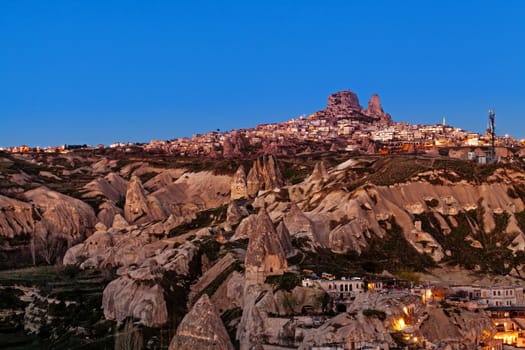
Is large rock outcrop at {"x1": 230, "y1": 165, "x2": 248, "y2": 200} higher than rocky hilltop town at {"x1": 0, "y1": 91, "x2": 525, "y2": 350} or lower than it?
higher

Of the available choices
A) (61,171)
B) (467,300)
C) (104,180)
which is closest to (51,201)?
(104,180)

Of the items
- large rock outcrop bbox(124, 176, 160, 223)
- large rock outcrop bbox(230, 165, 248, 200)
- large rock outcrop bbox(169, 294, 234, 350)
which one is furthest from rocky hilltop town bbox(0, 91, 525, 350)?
large rock outcrop bbox(230, 165, 248, 200)

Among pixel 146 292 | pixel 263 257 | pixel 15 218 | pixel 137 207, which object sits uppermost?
pixel 137 207

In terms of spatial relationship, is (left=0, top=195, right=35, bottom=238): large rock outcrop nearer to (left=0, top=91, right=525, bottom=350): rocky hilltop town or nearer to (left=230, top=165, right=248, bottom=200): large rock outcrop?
(left=0, top=91, right=525, bottom=350): rocky hilltop town

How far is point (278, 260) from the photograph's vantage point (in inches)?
2655

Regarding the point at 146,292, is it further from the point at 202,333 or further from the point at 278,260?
the point at 202,333

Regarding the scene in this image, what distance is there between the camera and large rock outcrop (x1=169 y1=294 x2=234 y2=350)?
4109cm

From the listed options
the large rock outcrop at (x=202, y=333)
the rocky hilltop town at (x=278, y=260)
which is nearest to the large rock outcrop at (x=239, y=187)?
the rocky hilltop town at (x=278, y=260)

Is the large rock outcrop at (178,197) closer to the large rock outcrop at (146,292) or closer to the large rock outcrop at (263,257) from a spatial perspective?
the large rock outcrop at (146,292)

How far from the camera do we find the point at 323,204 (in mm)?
103500

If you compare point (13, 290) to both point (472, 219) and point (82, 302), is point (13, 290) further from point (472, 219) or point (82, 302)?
point (472, 219)

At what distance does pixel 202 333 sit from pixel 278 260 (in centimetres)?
2632

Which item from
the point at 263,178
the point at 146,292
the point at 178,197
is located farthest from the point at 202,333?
→ the point at 178,197

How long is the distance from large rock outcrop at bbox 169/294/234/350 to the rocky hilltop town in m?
0.07
